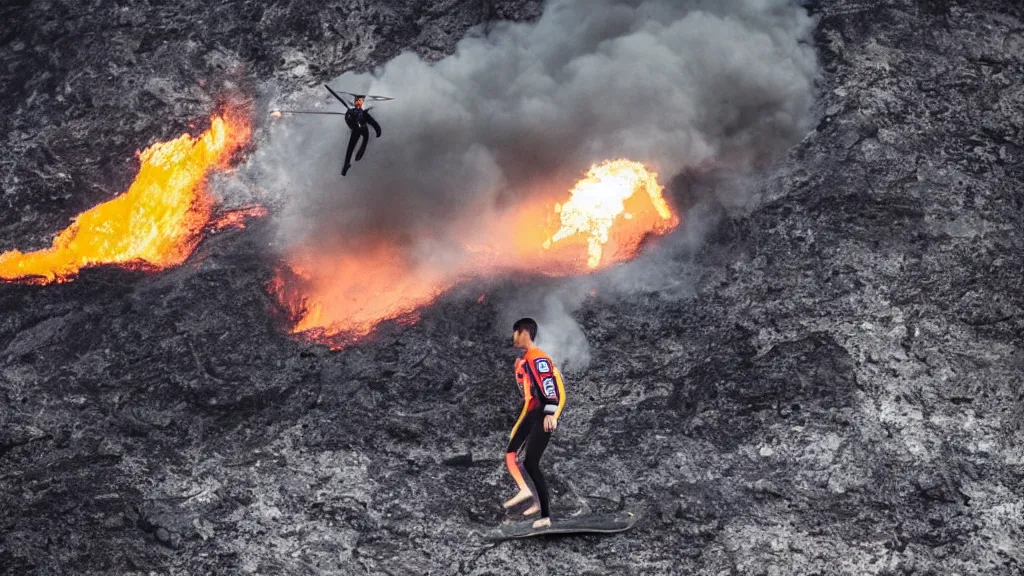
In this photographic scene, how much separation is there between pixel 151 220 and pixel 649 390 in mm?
7465

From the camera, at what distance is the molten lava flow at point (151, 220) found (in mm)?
13891

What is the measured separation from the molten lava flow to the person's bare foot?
624cm

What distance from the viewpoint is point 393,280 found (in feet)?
45.2

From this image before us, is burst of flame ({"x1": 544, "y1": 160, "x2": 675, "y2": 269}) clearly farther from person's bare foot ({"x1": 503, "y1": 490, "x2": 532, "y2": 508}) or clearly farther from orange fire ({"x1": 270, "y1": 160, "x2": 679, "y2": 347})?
person's bare foot ({"x1": 503, "y1": 490, "x2": 532, "y2": 508})

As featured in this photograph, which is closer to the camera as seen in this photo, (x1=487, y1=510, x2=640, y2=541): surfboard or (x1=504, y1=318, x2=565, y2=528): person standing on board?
(x1=504, y1=318, x2=565, y2=528): person standing on board

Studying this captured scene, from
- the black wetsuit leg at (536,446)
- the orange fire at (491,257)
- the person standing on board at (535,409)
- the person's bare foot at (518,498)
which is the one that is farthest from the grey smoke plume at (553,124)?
the black wetsuit leg at (536,446)

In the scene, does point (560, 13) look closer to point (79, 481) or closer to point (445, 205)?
point (445, 205)

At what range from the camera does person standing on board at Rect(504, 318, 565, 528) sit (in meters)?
9.34

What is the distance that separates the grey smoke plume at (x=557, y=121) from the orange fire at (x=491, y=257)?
0.39 m

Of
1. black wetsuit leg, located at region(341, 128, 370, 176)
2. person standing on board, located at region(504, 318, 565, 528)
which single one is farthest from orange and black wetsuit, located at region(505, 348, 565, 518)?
black wetsuit leg, located at region(341, 128, 370, 176)

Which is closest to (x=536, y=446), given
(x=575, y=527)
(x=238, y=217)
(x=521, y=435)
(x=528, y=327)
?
(x=521, y=435)

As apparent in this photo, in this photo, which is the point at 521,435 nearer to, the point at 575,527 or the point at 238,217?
the point at 575,527

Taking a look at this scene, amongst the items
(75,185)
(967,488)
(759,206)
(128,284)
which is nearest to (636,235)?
(759,206)

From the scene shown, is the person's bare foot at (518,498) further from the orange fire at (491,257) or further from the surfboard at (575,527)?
the orange fire at (491,257)
